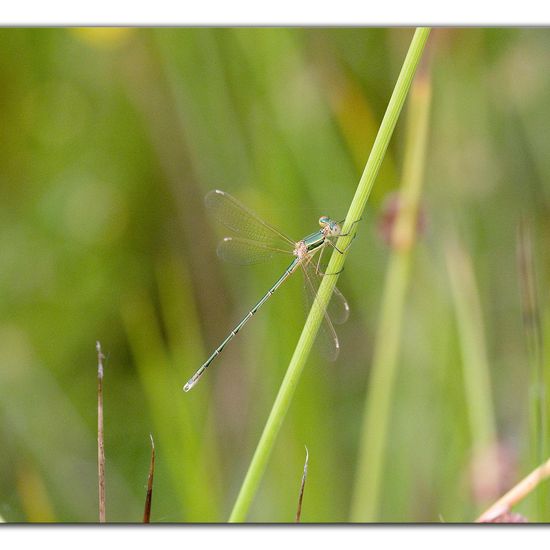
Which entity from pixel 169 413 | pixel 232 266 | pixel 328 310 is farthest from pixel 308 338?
pixel 232 266

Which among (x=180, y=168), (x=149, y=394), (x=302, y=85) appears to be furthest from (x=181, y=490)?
(x=302, y=85)

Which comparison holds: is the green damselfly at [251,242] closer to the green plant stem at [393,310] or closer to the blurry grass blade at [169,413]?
the blurry grass blade at [169,413]

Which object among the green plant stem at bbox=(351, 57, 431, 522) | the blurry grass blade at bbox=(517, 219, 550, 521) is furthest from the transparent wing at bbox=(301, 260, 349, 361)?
the blurry grass blade at bbox=(517, 219, 550, 521)

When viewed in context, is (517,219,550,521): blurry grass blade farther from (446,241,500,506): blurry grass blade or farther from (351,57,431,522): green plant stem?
(351,57,431,522): green plant stem

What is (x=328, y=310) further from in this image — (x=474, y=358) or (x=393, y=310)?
(x=474, y=358)

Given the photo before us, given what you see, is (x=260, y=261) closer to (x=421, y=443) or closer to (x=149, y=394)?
(x=149, y=394)

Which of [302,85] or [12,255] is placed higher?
[302,85]
